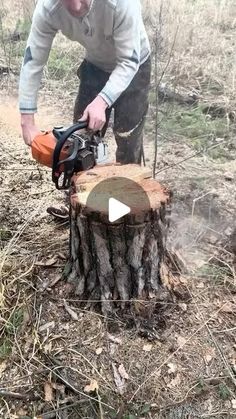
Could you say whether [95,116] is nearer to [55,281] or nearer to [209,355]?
[55,281]

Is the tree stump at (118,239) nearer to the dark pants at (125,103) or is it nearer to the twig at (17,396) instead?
the twig at (17,396)

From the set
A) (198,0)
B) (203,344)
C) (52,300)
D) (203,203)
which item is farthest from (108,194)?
(198,0)

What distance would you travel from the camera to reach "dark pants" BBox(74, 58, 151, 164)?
3.18 metres

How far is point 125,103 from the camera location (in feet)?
10.7

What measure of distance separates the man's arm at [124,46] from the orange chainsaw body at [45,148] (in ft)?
1.27

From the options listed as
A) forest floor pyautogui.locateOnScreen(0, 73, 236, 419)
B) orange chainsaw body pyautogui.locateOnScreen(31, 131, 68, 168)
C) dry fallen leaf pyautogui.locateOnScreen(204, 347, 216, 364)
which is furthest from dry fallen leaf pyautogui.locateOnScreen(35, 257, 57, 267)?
dry fallen leaf pyautogui.locateOnScreen(204, 347, 216, 364)

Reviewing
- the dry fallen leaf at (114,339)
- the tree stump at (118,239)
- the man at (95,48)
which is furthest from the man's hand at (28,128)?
the dry fallen leaf at (114,339)

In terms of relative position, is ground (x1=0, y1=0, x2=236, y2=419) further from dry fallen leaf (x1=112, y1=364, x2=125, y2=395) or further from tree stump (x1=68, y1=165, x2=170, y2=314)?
tree stump (x1=68, y1=165, x2=170, y2=314)

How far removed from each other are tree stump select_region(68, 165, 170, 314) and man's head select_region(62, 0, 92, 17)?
2.65 ft

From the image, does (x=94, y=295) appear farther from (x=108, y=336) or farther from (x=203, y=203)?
(x=203, y=203)

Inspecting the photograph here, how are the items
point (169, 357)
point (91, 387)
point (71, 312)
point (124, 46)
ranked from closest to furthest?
point (91, 387)
point (169, 357)
point (71, 312)
point (124, 46)

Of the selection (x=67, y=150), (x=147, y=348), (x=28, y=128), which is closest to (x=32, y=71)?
(x=28, y=128)

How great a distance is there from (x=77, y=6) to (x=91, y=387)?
1.76m

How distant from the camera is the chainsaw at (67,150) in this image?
233cm
